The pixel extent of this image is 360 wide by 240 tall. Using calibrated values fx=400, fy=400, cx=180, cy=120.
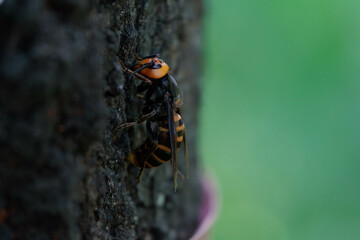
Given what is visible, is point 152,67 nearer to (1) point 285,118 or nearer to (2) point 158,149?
(2) point 158,149

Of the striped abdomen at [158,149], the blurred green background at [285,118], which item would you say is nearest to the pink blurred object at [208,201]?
the striped abdomen at [158,149]

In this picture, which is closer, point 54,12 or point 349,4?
point 54,12

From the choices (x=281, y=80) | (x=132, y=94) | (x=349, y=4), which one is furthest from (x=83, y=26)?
(x=349, y=4)

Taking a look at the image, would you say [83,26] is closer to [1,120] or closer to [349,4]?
[1,120]

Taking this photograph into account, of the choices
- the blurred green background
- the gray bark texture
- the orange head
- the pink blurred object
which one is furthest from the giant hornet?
the blurred green background

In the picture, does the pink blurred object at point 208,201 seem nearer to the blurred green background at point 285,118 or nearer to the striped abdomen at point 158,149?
the striped abdomen at point 158,149
